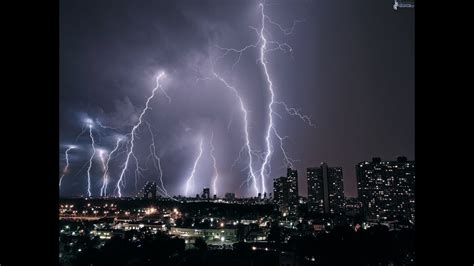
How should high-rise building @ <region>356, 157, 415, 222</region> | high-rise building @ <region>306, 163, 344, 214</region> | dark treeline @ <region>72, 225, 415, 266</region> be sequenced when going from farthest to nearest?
high-rise building @ <region>306, 163, 344, 214</region>, high-rise building @ <region>356, 157, 415, 222</region>, dark treeline @ <region>72, 225, 415, 266</region>

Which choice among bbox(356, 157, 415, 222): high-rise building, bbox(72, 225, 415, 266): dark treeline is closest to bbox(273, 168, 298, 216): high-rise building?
bbox(356, 157, 415, 222): high-rise building

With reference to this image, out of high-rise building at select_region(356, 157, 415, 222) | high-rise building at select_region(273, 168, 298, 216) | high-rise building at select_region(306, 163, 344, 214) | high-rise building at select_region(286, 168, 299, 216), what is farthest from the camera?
high-rise building at select_region(306, 163, 344, 214)

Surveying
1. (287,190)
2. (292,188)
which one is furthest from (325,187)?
(287,190)

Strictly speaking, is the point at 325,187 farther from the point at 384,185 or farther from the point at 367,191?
the point at 384,185

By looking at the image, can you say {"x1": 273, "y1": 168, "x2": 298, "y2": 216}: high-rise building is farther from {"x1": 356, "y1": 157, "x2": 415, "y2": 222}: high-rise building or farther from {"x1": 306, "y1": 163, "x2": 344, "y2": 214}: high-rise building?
{"x1": 356, "y1": 157, "x2": 415, "y2": 222}: high-rise building
